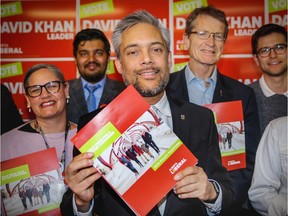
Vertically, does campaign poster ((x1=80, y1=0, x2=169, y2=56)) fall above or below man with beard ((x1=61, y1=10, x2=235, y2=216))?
above

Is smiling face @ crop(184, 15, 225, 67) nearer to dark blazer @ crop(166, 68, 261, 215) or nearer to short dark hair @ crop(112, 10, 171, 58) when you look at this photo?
dark blazer @ crop(166, 68, 261, 215)

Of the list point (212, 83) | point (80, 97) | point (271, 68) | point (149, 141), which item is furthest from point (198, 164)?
point (80, 97)

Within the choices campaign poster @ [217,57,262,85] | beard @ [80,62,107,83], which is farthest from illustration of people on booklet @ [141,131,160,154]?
campaign poster @ [217,57,262,85]

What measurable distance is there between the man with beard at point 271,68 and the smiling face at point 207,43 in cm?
50

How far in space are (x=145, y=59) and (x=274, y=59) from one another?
1.55m

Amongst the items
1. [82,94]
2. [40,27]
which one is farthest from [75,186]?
[40,27]

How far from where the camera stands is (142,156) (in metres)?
1.23

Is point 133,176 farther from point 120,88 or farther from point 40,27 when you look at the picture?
point 40,27

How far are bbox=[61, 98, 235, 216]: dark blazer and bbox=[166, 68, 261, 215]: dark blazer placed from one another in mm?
664

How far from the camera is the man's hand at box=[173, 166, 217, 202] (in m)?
1.23

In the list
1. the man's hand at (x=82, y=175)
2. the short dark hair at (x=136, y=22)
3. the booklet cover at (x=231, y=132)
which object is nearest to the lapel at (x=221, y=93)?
the booklet cover at (x=231, y=132)

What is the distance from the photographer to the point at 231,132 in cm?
212

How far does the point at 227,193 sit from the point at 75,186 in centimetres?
67

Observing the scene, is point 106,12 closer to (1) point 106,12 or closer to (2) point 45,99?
(1) point 106,12
